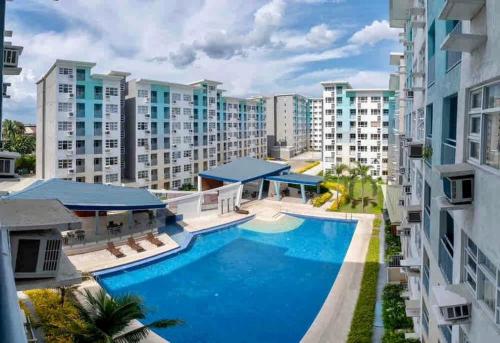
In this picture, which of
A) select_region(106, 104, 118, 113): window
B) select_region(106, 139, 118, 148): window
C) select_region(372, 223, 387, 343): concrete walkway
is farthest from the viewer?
select_region(106, 139, 118, 148): window

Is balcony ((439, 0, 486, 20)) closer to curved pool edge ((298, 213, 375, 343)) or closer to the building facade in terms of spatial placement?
curved pool edge ((298, 213, 375, 343))

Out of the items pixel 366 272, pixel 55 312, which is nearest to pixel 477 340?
pixel 55 312

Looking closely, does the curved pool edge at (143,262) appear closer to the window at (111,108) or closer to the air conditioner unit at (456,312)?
the window at (111,108)

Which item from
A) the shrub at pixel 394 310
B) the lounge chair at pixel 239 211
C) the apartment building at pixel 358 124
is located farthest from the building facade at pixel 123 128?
the shrub at pixel 394 310

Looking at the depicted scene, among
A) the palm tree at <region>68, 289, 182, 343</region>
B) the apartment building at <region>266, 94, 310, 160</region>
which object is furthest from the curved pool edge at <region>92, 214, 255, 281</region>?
the apartment building at <region>266, 94, 310, 160</region>

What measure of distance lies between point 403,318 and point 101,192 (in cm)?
1784

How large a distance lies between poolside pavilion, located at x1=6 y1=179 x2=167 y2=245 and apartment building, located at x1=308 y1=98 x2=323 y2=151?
6327cm

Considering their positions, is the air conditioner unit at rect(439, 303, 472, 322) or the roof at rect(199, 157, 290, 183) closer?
the air conditioner unit at rect(439, 303, 472, 322)

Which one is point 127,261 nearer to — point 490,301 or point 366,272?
point 366,272

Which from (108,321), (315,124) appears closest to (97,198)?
(108,321)

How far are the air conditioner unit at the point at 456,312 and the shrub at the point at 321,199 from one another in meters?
26.9

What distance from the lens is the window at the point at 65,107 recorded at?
98.6 ft

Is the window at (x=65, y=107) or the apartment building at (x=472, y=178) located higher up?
the window at (x=65, y=107)

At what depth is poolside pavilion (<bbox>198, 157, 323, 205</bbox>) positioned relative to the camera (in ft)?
107
